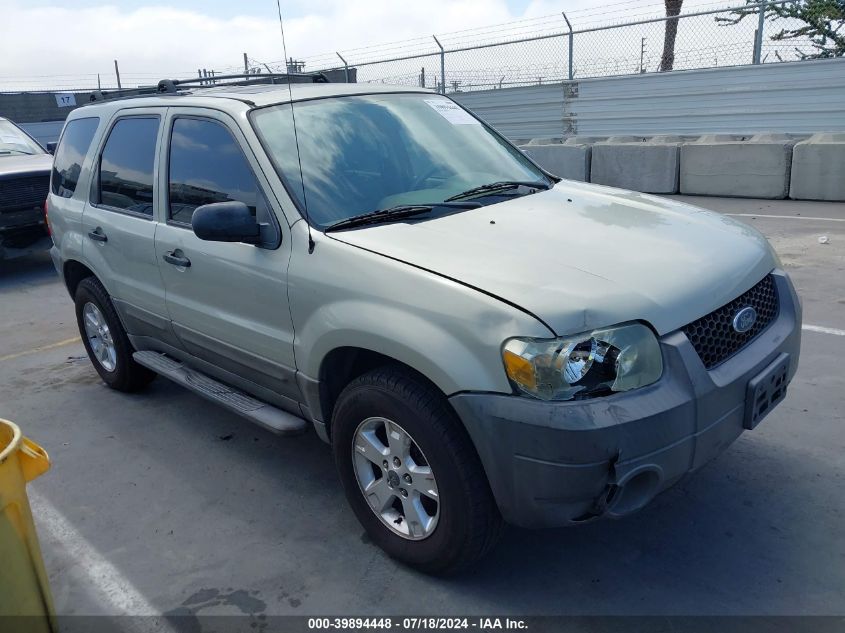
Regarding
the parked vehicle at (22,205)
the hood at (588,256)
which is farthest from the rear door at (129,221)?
the parked vehicle at (22,205)

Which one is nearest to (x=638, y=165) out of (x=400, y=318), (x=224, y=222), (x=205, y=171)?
Result: (x=205, y=171)

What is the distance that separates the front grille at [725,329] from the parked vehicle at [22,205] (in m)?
8.53

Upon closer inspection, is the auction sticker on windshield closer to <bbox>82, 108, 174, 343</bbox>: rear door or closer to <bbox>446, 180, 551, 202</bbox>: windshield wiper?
<bbox>446, 180, 551, 202</bbox>: windshield wiper

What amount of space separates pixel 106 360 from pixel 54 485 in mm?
1384

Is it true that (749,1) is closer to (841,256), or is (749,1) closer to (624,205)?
(841,256)

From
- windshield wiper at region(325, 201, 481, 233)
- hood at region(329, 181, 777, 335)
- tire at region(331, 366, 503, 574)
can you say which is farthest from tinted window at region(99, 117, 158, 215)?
tire at region(331, 366, 503, 574)

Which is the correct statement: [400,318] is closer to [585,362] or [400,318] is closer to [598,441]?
[585,362]

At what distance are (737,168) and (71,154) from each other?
9666 millimetres

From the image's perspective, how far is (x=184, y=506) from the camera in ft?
12.0

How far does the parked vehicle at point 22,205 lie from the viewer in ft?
29.2

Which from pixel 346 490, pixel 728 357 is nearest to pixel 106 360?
pixel 346 490

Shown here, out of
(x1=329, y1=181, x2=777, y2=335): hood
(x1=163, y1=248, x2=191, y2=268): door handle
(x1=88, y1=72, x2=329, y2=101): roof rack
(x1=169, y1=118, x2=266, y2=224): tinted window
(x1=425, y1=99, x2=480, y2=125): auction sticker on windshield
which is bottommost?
(x1=163, y1=248, x2=191, y2=268): door handle

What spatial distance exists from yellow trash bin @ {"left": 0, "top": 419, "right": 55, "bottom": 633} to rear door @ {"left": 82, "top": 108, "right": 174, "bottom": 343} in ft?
5.80

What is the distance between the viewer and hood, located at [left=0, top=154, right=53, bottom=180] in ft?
29.2
